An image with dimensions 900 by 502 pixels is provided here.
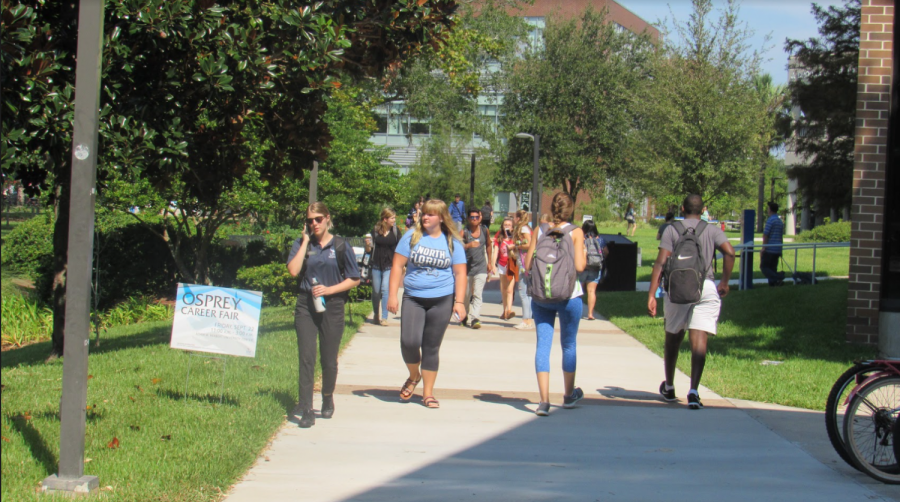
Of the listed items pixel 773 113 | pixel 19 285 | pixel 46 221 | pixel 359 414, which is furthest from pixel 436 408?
pixel 773 113

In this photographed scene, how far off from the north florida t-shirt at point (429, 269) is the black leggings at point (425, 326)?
7cm

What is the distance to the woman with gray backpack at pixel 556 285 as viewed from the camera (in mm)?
6891

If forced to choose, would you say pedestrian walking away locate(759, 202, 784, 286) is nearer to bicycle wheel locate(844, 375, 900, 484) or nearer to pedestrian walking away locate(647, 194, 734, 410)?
pedestrian walking away locate(647, 194, 734, 410)

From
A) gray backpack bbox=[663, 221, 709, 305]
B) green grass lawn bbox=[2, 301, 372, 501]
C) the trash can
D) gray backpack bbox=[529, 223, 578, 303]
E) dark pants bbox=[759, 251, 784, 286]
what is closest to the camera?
green grass lawn bbox=[2, 301, 372, 501]

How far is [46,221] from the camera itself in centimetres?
1861

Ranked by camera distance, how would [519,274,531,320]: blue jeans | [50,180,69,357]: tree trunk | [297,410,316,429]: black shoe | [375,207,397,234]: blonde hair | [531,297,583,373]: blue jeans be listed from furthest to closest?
[519,274,531,320]: blue jeans, [375,207,397,234]: blonde hair, [50,180,69,357]: tree trunk, [531,297,583,373]: blue jeans, [297,410,316,429]: black shoe

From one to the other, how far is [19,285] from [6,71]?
1199cm

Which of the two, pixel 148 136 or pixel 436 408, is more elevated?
pixel 148 136

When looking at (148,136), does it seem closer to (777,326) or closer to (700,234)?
(700,234)

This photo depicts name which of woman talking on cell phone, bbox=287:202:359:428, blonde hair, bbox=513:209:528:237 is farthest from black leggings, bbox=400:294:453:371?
blonde hair, bbox=513:209:528:237

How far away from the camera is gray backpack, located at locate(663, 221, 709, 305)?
723cm

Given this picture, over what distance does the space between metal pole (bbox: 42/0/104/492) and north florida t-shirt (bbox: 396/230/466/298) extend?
117 inches

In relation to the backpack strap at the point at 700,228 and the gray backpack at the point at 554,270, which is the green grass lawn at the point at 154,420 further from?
the backpack strap at the point at 700,228

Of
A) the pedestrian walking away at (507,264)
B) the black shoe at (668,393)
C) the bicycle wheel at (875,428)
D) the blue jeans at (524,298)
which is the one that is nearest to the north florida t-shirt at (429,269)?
the black shoe at (668,393)
